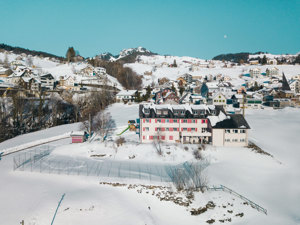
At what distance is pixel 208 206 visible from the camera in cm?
1831

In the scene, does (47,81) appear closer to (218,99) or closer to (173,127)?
(218,99)

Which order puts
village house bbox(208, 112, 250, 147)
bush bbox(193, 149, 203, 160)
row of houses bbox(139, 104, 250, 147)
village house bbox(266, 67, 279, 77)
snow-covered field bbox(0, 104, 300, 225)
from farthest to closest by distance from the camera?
village house bbox(266, 67, 279, 77) → row of houses bbox(139, 104, 250, 147) → village house bbox(208, 112, 250, 147) → bush bbox(193, 149, 203, 160) → snow-covered field bbox(0, 104, 300, 225)

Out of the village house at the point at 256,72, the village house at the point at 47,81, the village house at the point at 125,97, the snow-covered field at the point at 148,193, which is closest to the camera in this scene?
the snow-covered field at the point at 148,193

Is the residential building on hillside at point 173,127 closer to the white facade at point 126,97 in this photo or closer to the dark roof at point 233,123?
the dark roof at point 233,123

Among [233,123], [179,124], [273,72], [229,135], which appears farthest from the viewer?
[273,72]

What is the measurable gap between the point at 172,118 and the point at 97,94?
37.2 m

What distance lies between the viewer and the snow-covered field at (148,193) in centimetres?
1658

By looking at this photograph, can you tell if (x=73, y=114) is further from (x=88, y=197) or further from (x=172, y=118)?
(x=88, y=197)

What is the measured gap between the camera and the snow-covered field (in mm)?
16578

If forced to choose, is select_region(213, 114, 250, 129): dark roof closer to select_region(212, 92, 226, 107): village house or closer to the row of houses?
the row of houses

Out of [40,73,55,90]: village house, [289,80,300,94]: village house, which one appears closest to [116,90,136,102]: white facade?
[40,73,55,90]: village house

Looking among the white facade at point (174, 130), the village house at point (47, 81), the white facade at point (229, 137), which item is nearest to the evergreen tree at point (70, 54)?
the village house at point (47, 81)

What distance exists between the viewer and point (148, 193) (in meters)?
19.6

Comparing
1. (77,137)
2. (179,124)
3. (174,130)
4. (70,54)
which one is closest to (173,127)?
(174,130)
